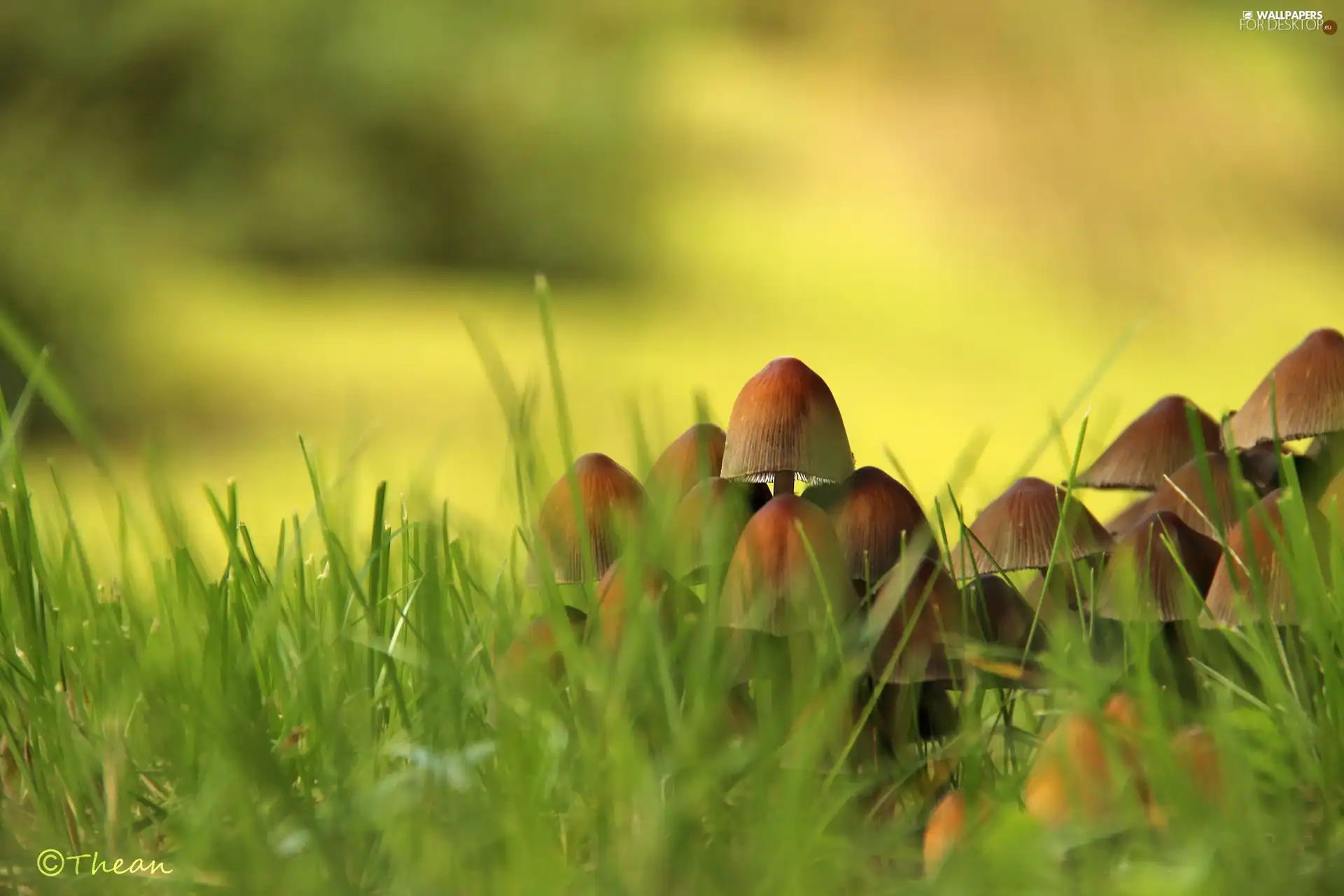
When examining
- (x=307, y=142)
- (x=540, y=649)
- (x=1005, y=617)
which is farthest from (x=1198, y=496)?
(x=307, y=142)

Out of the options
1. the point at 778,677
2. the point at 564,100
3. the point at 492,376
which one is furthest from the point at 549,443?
the point at 564,100

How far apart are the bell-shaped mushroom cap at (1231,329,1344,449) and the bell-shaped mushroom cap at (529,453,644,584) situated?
20.1 inches

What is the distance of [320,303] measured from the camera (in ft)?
29.6

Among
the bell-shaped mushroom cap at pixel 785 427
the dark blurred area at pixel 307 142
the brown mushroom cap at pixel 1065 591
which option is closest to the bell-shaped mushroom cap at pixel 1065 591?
the brown mushroom cap at pixel 1065 591

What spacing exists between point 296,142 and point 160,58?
0.99m

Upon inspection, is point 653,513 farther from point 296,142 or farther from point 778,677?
point 296,142

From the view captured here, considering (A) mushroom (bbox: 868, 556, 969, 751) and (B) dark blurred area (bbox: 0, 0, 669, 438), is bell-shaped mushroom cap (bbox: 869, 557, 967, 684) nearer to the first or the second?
(A) mushroom (bbox: 868, 556, 969, 751)

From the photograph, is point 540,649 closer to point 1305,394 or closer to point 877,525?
point 877,525

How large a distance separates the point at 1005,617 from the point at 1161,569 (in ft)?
0.41

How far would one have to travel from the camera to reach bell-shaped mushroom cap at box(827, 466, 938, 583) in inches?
39.6

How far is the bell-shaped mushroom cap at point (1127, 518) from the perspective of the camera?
1240mm

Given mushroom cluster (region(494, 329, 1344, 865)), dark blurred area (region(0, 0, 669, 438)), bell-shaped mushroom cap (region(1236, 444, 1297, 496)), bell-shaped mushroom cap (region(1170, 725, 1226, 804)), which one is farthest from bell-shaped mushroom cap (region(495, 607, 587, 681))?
dark blurred area (region(0, 0, 669, 438))

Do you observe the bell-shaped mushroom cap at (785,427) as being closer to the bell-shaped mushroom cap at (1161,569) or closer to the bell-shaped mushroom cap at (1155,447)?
the bell-shaped mushroom cap at (1161,569)

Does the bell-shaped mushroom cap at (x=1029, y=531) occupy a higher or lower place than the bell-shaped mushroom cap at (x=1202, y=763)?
higher
